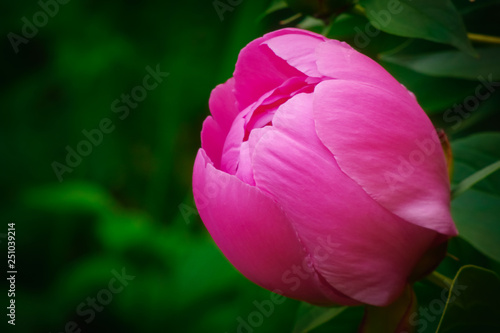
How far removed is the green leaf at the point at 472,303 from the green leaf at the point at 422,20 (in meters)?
0.15

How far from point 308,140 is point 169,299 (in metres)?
0.72

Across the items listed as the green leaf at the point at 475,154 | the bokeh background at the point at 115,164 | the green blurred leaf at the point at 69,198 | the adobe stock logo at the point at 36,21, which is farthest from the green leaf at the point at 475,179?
the adobe stock logo at the point at 36,21

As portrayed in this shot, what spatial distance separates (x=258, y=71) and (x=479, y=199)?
0.22 metres

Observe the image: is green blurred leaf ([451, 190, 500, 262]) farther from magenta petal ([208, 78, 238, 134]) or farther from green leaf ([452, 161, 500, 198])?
magenta petal ([208, 78, 238, 134])

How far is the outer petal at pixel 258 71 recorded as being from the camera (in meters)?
0.37

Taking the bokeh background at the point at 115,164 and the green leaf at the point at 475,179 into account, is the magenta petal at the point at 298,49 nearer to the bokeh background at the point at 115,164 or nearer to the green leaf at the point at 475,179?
the green leaf at the point at 475,179

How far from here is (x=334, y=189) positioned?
0.99 feet

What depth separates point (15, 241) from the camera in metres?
1.02

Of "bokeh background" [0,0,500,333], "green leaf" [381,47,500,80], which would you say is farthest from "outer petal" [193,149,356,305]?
"bokeh background" [0,0,500,333]

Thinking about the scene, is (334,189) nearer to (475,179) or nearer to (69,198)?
(475,179)

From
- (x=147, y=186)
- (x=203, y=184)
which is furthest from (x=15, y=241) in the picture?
(x=203, y=184)

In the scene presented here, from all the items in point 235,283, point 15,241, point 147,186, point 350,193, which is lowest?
point 235,283

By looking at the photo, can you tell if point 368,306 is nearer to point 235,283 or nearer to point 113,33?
point 235,283

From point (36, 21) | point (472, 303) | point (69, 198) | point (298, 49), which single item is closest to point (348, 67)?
point (298, 49)
